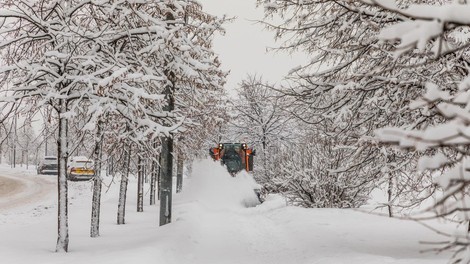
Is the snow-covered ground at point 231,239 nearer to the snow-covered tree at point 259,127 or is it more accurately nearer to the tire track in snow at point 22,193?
the tire track in snow at point 22,193

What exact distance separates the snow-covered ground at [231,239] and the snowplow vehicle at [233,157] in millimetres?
4422

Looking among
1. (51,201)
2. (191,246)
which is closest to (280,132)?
(51,201)

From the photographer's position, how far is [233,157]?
20922 millimetres

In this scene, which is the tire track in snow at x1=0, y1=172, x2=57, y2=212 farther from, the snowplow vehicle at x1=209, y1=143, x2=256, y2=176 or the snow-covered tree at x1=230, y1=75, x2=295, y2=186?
the snow-covered tree at x1=230, y1=75, x2=295, y2=186

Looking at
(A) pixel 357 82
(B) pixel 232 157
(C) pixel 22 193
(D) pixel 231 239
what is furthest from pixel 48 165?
(A) pixel 357 82

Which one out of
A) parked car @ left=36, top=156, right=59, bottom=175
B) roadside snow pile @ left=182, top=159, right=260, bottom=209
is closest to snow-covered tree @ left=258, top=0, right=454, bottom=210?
roadside snow pile @ left=182, top=159, right=260, bottom=209

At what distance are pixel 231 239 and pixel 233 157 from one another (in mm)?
10821

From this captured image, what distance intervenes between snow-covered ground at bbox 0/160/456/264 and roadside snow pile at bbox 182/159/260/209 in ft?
6.67

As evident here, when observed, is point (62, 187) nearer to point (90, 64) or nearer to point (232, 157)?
point (90, 64)

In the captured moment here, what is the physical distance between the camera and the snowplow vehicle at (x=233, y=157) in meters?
20.3

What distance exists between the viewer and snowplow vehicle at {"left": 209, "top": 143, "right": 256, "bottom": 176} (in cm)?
2034

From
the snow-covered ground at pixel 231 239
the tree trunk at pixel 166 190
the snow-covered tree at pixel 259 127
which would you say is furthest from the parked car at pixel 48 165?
the tree trunk at pixel 166 190

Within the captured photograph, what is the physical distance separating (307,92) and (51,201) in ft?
55.1

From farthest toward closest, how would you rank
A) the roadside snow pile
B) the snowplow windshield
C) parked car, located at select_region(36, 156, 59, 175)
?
parked car, located at select_region(36, 156, 59, 175)
the snowplow windshield
the roadside snow pile
